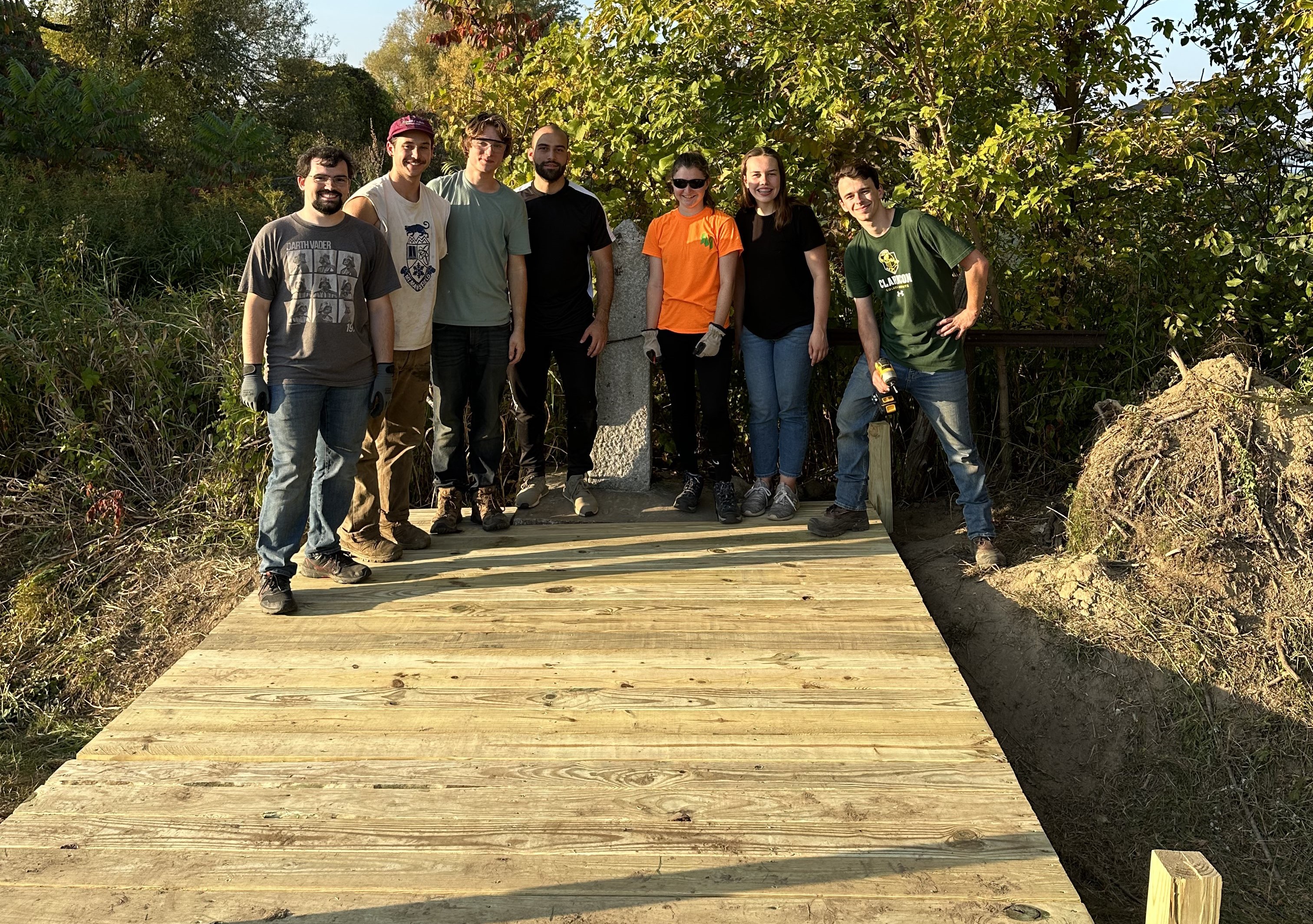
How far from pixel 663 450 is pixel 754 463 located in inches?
41.0

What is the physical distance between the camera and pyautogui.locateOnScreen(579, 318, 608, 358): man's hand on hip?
17.9ft

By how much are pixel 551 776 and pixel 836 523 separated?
8.59ft

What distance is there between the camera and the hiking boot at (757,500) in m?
5.67

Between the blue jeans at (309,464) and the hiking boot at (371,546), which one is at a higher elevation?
the blue jeans at (309,464)

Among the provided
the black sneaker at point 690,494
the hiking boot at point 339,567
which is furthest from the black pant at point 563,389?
the hiking boot at point 339,567

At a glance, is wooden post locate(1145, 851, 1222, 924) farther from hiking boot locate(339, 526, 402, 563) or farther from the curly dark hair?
the curly dark hair

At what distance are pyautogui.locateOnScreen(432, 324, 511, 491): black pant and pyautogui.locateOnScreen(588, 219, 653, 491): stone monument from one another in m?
0.73

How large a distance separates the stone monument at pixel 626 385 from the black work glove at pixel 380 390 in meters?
1.58

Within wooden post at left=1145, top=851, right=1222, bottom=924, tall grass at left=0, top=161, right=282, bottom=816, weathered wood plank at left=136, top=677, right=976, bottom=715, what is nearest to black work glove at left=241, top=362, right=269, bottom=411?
weathered wood plank at left=136, top=677, right=976, bottom=715

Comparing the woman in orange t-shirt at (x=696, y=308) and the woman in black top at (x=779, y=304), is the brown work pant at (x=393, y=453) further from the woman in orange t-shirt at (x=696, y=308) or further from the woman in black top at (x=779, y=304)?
the woman in black top at (x=779, y=304)

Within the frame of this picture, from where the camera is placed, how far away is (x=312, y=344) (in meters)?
4.41

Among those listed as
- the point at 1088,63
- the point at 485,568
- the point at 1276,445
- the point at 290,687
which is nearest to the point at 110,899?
the point at 290,687

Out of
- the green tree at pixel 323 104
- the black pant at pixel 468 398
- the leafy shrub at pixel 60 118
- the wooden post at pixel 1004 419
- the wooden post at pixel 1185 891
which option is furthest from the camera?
the green tree at pixel 323 104

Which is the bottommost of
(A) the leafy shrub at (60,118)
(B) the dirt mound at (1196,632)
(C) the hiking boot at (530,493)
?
(B) the dirt mound at (1196,632)
